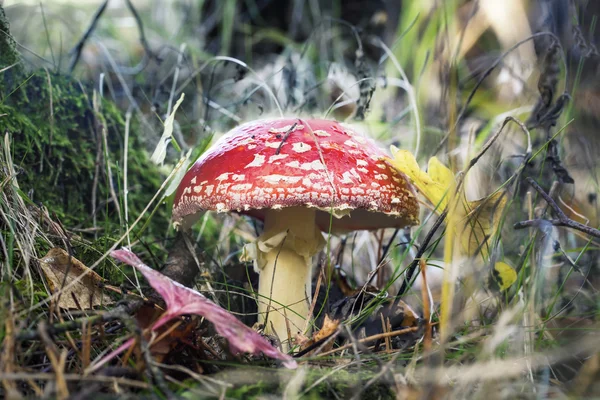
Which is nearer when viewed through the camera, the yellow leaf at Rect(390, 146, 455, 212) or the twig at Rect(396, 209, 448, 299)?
the twig at Rect(396, 209, 448, 299)

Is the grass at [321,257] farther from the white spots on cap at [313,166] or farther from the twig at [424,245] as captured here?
the white spots on cap at [313,166]

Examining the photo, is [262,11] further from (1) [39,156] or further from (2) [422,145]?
(1) [39,156]

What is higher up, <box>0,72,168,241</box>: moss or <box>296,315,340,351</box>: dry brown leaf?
<box>0,72,168,241</box>: moss

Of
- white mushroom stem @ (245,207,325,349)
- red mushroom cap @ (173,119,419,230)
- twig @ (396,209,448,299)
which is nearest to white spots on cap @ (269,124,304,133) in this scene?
red mushroom cap @ (173,119,419,230)

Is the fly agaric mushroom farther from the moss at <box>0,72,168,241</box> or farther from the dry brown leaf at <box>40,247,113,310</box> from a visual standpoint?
the moss at <box>0,72,168,241</box>

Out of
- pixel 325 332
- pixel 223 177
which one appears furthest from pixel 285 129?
pixel 325 332

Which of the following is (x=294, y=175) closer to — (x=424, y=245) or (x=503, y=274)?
(x=424, y=245)

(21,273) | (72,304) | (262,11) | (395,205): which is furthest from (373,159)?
(262,11)
